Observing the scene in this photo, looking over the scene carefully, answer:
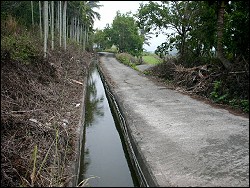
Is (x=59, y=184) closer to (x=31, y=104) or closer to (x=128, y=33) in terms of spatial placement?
(x=31, y=104)

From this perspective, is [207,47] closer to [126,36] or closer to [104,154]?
[104,154]

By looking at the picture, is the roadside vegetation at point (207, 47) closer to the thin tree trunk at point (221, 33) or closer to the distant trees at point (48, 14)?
the thin tree trunk at point (221, 33)

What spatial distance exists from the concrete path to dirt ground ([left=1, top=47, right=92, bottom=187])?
168 centimetres

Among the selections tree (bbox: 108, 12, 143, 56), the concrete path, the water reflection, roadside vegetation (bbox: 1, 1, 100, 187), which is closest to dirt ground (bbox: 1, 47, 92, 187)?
roadside vegetation (bbox: 1, 1, 100, 187)

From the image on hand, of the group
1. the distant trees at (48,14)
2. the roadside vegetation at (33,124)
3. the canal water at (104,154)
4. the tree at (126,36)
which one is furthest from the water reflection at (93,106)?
the tree at (126,36)

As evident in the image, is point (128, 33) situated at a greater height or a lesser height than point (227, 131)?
greater

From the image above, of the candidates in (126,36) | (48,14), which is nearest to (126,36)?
(126,36)

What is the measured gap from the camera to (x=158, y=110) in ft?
28.6

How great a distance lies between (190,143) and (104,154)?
2.37 metres

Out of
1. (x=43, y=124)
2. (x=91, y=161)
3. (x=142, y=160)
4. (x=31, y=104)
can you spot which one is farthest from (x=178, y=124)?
(x=31, y=104)

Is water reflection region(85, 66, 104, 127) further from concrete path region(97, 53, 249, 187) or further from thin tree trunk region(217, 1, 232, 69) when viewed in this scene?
thin tree trunk region(217, 1, 232, 69)

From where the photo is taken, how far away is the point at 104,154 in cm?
699

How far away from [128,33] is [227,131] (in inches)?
1784

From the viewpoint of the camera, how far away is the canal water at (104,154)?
Result: 223 inches
